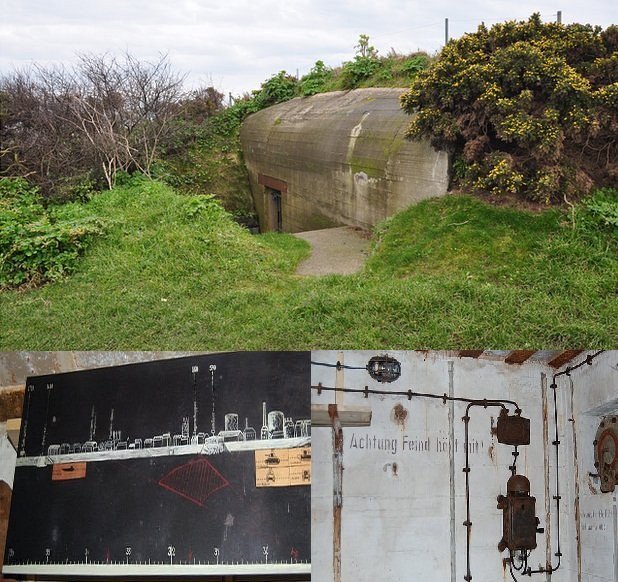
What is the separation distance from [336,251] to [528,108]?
9.13ft

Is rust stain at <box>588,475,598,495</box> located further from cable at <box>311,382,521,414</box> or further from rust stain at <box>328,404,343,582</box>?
rust stain at <box>328,404,343,582</box>

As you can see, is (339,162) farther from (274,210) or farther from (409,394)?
(409,394)

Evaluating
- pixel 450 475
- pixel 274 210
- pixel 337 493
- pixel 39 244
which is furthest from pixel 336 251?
pixel 274 210

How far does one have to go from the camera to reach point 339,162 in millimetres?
9961

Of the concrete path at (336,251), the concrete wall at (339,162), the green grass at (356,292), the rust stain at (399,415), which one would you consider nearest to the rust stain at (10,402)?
the green grass at (356,292)

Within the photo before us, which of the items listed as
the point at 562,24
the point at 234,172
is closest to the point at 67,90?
the point at 234,172

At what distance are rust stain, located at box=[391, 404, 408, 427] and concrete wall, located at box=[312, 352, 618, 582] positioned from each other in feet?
0.07

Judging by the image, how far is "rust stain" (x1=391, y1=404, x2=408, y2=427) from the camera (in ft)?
16.6

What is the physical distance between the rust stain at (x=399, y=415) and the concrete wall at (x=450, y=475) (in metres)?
0.02

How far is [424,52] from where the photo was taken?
13.0m

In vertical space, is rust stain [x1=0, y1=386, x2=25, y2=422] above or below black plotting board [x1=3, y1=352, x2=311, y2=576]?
above

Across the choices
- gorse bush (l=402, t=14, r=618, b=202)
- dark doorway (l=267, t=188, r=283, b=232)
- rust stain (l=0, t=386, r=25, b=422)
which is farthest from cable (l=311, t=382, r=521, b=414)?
dark doorway (l=267, t=188, r=283, b=232)

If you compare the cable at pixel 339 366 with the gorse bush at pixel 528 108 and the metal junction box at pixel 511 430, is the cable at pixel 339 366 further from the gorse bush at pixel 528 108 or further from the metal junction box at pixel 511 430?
the gorse bush at pixel 528 108

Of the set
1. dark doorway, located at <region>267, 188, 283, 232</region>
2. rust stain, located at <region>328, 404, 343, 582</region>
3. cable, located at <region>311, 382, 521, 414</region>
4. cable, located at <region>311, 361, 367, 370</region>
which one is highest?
dark doorway, located at <region>267, 188, 283, 232</region>
